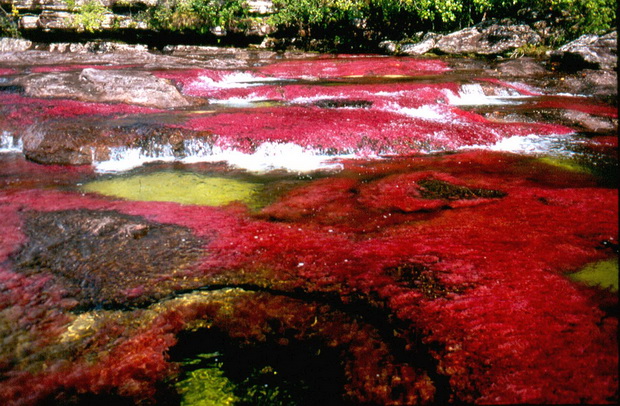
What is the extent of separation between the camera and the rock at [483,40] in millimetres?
33656

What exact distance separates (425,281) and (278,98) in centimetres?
1650

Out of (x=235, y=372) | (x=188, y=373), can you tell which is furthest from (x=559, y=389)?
(x=188, y=373)

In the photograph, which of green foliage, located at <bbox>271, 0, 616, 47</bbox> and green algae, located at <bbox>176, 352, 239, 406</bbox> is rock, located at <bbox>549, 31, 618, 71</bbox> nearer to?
green foliage, located at <bbox>271, 0, 616, 47</bbox>

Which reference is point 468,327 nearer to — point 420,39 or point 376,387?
point 376,387

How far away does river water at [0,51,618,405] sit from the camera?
12.3 ft

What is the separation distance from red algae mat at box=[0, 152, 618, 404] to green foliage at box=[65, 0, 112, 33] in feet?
130

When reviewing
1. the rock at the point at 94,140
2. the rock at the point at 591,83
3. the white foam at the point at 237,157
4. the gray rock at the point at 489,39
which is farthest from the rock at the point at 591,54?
the rock at the point at 94,140

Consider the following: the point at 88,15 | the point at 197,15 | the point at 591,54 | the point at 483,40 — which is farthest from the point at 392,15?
the point at 88,15

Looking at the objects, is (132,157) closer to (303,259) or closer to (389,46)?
(303,259)

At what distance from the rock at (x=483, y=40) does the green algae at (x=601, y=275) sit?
3323 cm

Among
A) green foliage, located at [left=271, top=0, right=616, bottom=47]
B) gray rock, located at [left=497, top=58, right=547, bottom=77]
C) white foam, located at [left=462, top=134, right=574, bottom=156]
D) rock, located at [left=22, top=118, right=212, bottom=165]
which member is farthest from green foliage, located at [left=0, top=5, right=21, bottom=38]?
white foam, located at [left=462, top=134, right=574, bottom=156]

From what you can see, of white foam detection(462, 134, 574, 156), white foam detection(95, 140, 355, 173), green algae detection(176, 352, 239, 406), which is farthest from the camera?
white foam detection(462, 134, 574, 156)

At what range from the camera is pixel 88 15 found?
39.7 m

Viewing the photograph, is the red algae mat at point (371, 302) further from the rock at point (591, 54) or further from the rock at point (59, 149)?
the rock at point (591, 54)
